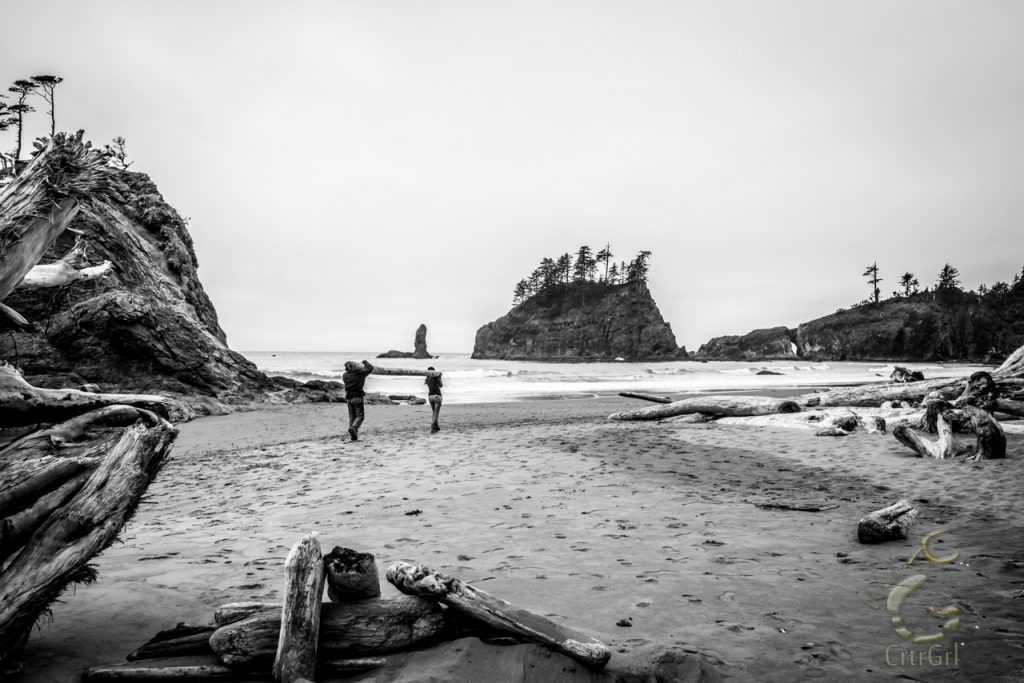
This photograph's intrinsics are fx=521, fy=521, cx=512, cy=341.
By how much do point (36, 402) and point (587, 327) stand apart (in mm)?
104285

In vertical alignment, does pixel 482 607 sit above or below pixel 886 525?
above

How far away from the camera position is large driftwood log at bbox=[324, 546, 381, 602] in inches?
119

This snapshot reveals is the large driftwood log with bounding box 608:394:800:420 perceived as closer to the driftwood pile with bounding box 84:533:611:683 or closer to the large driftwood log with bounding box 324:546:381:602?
the driftwood pile with bounding box 84:533:611:683

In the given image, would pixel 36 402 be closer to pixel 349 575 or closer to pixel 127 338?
pixel 349 575

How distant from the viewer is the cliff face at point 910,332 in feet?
282

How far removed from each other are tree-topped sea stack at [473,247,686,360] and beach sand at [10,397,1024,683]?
94.0 m

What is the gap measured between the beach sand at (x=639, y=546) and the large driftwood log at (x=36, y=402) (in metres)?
1.42

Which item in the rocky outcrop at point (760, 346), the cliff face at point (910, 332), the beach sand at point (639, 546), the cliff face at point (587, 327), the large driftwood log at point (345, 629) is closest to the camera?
the large driftwood log at point (345, 629)

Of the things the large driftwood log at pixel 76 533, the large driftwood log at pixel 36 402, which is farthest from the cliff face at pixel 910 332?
the large driftwood log at pixel 36 402

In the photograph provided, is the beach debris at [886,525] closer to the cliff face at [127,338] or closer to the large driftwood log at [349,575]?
the large driftwood log at [349,575]

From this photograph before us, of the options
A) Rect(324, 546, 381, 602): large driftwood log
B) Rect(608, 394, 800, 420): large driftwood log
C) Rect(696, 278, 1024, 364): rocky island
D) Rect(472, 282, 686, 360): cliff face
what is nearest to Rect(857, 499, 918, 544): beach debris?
Rect(324, 546, 381, 602): large driftwood log

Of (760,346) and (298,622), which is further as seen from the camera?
(760,346)

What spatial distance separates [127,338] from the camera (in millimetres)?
19688

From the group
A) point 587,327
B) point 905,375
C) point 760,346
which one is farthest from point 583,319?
point 905,375
